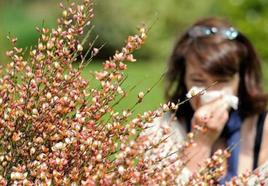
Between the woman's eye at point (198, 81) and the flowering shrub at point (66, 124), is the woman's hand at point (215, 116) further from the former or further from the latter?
the flowering shrub at point (66, 124)

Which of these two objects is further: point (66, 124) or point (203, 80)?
point (203, 80)

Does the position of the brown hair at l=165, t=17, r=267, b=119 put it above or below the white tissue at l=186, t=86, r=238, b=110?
above

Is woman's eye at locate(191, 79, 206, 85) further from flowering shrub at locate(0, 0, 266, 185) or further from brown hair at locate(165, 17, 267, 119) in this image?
flowering shrub at locate(0, 0, 266, 185)

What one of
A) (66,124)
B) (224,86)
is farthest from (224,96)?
(66,124)

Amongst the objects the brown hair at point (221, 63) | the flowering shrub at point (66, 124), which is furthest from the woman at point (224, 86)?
the flowering shrub at point (66, 124)

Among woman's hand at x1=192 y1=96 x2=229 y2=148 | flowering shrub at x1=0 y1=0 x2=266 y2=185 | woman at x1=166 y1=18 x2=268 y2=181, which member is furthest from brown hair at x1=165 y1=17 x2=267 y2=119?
flowering shrub at x1=0 y1=0 x2=266 y2=185

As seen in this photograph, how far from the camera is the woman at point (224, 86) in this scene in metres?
3.39

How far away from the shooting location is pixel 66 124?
6.79 ft

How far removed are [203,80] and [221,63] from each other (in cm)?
11

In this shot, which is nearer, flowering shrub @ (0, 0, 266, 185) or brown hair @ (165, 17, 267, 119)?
flowering shrub @ (0, 0, 266, 185)

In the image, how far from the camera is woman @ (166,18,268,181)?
11.1 ft

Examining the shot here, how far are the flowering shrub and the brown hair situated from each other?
1189mm

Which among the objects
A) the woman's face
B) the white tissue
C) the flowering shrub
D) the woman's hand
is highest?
the woman's face

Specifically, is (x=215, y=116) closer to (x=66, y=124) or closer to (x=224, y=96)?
(x=224, y=96)
